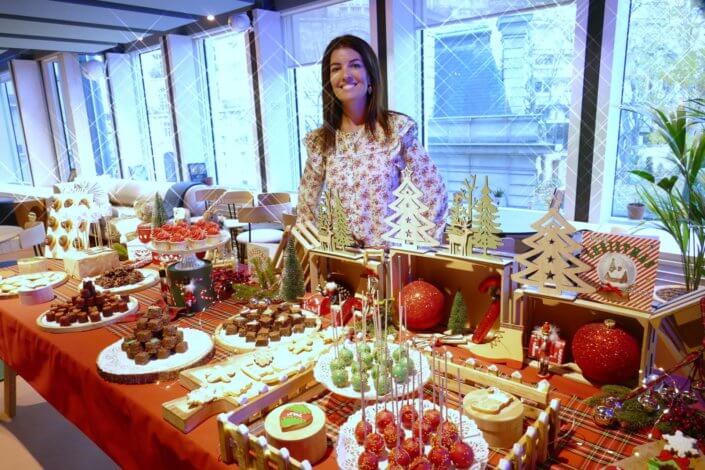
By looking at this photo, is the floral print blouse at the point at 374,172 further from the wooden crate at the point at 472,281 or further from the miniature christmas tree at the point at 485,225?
the miniature christmas tree at the point at 485,225

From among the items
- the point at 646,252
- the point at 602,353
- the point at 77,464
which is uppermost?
the point at 646,252

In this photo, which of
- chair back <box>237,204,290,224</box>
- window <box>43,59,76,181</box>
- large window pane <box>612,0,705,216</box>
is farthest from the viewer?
window <box>43,59,76,181</box>

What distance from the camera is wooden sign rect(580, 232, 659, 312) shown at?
3.63 feet

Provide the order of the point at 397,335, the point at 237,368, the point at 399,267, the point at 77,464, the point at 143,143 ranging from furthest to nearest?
the point at 143,143
the point at 77,464
the point at 399,267
the point at 397,335
the point at 237,368

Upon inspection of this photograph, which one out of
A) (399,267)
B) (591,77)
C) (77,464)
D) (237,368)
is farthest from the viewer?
(591,77)

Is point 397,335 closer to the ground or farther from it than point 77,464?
farther from it

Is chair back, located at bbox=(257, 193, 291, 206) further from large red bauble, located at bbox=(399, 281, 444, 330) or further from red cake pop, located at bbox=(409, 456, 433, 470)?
red cake pop, located at bbox=(409, 456, 433, 470)

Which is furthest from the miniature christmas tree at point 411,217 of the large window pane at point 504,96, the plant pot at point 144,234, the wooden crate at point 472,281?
the large window pane at point 504,96

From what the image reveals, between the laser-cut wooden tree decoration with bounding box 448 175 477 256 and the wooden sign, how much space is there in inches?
12.5

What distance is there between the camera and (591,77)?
326 cm

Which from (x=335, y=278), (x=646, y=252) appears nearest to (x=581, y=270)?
(x=646, y=252)

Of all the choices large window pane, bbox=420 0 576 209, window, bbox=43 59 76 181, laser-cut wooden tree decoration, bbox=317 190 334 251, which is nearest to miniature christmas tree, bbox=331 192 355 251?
laser-cut wooden tree decoration, bbox=317 190 334 251

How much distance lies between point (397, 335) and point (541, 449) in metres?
0.56

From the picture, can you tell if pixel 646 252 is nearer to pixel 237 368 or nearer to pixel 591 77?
pixel 237 368
